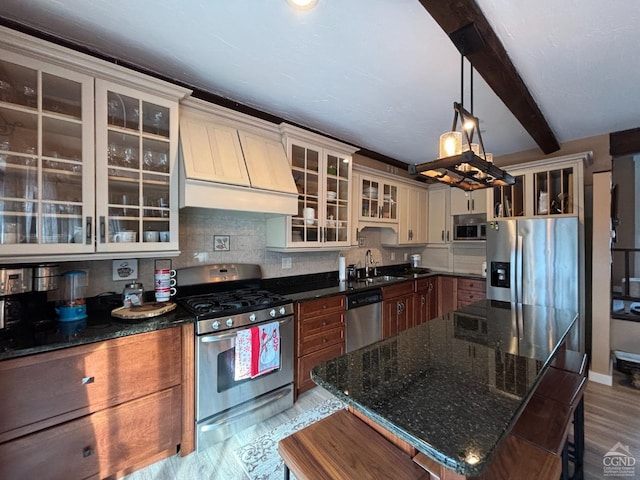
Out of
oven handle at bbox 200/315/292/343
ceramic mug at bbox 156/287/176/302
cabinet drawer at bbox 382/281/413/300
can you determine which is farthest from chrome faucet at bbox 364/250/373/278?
ceramic mug at bbox 156/287/176/302

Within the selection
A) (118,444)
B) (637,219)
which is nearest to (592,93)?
(637,219)

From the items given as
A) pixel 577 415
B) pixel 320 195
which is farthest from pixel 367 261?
pixel 577 415

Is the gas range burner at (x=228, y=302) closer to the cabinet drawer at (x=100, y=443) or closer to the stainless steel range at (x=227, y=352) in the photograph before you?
the stainless steel range at (x=227, y=352)

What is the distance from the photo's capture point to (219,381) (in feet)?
6.19

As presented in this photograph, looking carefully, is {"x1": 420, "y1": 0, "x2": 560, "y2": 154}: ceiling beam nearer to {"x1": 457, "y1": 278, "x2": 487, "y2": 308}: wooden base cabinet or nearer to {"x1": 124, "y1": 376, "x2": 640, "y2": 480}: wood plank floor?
{"x1": 457, "y1": 278, "x2": 487, "y2": 308}: wooden base cabinet

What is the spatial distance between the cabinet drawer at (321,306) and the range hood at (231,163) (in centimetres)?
83

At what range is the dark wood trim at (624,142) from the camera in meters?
2.81

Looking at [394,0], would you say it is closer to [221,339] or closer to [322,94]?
[322,94]

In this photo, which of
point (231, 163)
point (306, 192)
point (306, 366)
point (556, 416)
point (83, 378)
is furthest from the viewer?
point (306, 192)

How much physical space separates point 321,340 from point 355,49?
2.26m

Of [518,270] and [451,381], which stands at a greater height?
[518,270]

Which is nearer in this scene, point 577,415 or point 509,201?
point 577,415

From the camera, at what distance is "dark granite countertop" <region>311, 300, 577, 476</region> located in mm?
727

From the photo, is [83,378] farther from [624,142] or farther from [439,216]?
[624,142]
